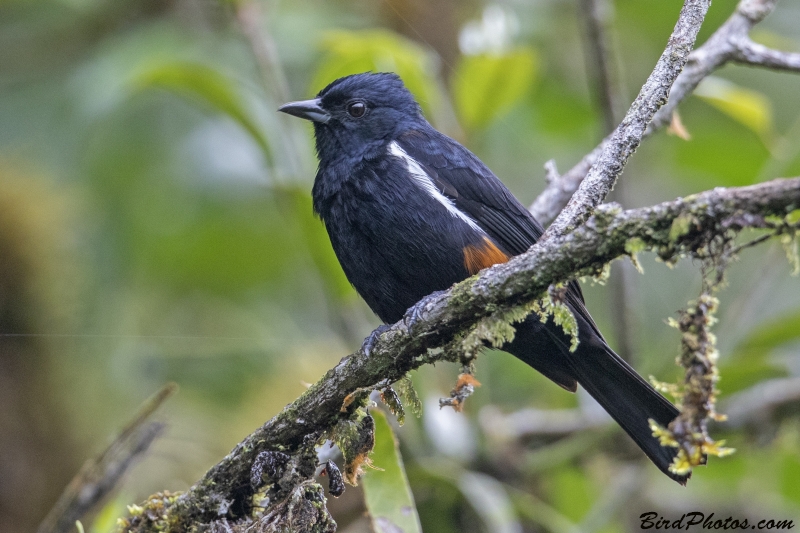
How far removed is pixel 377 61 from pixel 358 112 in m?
0.42

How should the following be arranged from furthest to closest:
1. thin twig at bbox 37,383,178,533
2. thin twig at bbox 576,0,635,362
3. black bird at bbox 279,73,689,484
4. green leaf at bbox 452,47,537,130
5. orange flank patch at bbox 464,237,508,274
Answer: green leaf at bbox 452,47,537,130 < thin twig at bbox 576,0,635,362 < orange flank patch at bbox 464,237,508,274 < black bird at bbox 279,73,689,484 < thin twig at bbox 37,383,178,533

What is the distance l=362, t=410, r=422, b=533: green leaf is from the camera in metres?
2.54

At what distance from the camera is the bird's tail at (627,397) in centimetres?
282

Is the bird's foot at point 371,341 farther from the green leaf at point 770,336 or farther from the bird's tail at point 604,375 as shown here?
the green leaf at point 770,336

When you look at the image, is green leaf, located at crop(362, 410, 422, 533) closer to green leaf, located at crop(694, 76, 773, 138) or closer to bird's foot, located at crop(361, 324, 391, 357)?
bird's foot, located at crop(361, 324, 391, 357)

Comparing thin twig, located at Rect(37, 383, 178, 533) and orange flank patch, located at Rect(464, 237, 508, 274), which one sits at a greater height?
orange flank patch, located at Rect(464, 237, 508, 274)

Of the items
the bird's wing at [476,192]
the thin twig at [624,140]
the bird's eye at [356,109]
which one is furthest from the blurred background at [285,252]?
the thin twig at [624,140]

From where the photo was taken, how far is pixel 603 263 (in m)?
1.89

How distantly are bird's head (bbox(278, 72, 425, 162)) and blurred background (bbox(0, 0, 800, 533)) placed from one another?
6.7 inches

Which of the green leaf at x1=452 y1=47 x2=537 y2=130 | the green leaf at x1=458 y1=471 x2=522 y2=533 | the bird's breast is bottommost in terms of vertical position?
the green leaf at x1=458 y1=471 x2=522 y2=533

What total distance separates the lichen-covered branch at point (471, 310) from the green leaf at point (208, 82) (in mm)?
1819

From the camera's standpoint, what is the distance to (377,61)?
4.07 metres

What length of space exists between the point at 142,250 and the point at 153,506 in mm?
2758

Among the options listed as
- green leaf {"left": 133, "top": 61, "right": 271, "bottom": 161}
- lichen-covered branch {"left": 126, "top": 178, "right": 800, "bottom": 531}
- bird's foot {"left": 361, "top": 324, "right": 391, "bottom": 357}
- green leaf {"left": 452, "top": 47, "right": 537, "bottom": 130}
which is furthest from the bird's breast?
green leaf {"left": 452, "top": 47, "right": 537, "bottom": 130}
